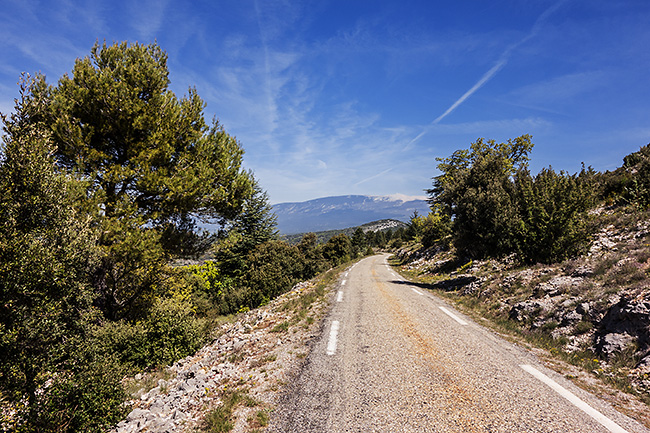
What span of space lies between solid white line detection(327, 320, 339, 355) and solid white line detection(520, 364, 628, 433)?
445 cm

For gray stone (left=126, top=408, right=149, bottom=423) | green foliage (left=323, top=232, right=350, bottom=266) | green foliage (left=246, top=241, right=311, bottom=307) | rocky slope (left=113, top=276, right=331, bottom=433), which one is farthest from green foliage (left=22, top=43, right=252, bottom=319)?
green foliage (left=323, top=232, right=350, bottom=266)

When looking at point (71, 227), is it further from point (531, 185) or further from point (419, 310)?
point (531, 185)

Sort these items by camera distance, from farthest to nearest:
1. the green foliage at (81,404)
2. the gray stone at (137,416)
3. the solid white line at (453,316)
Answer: the solid white line at (453,316) → the green foliage at (81,404) → the gray stone at (137,416)

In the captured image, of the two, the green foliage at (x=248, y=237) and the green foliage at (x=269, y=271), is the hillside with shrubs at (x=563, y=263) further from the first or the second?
the green foliage at (x=248, y=237)

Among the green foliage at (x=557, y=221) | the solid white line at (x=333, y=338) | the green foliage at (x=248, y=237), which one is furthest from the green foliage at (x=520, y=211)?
the green foliage at (x=248, y=237)

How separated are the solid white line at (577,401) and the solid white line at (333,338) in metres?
4.45

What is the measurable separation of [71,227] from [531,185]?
22.1 metres

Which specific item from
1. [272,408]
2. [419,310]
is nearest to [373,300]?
[419,310]

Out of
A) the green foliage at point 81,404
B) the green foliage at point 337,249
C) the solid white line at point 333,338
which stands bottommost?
the green foliage at point 81,404

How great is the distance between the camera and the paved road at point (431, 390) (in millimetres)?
4184

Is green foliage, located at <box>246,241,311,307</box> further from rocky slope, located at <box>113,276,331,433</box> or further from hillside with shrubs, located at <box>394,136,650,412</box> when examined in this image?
rocky slope, located at <box>113,276,331,433</box>

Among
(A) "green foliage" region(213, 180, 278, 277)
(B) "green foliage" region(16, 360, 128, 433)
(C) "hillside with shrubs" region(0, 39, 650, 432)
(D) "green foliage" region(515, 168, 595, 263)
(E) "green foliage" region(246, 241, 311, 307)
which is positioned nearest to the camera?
(B) "green foliage" region(16, 360, 128, 433)

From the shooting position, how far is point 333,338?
8.05 metres

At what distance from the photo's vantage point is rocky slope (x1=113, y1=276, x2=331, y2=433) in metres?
4.94
